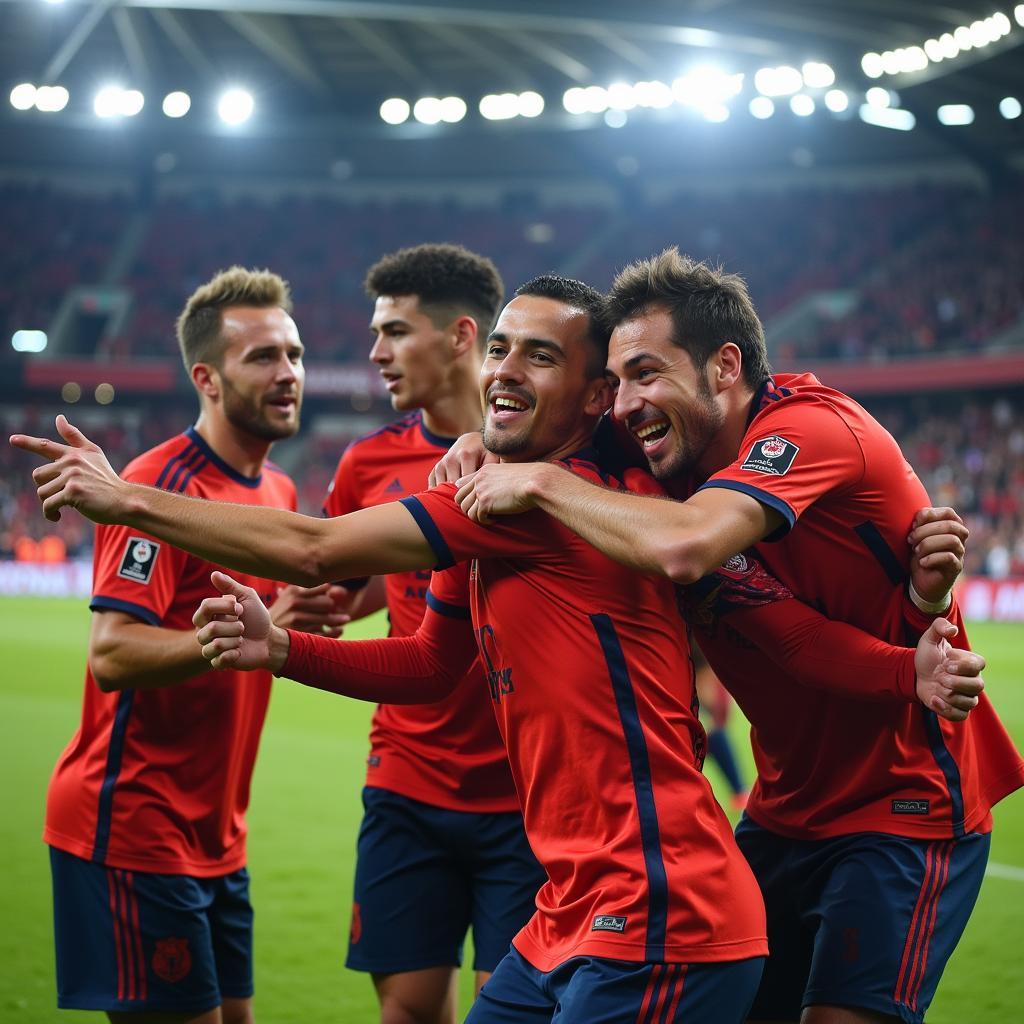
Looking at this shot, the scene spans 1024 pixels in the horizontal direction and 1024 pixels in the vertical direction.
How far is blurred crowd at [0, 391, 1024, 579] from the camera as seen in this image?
26859 millimetres

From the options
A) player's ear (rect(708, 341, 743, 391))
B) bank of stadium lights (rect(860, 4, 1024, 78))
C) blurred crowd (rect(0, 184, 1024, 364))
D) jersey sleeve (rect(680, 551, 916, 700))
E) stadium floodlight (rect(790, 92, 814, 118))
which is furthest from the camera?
blurred crowd (rect(0, 184, 1024, 364))

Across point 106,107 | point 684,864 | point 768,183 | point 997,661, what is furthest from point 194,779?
point 768,183

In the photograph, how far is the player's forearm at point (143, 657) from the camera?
3621 mm

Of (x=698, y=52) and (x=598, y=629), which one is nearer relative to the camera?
(x=598, y=629)

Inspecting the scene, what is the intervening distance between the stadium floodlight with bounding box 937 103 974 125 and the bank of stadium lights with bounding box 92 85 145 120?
20.8 metres

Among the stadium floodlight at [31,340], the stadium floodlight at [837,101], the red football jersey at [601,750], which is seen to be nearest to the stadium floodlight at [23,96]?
the stadium floodlight at [31,340]

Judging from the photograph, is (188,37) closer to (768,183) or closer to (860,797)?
(768,183)

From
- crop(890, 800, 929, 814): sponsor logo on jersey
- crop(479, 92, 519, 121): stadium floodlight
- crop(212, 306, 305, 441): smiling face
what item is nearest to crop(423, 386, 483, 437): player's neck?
crop(212, 306, 305, 441): smiling face

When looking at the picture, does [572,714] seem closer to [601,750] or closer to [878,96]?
[601,750]

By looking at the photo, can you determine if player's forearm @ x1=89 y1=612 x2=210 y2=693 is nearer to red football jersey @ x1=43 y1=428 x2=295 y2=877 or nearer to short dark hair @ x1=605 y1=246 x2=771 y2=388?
red football jersey @ x1=43 y1=428 x2=295 y2=877

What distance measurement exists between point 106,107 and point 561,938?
3628cm

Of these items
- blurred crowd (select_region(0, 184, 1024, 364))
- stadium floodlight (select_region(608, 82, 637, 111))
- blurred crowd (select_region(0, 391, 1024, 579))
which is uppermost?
stadium floodlight (select_region(608, 82, 637, 111))

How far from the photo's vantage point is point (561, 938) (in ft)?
8.95

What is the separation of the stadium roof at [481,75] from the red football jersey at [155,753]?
2071 centimetres
